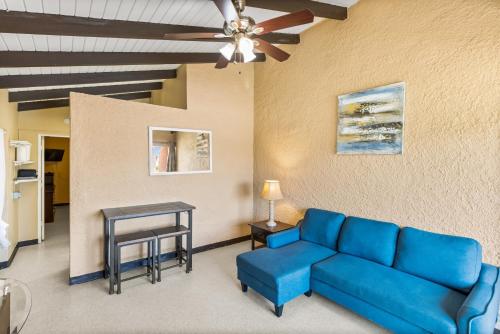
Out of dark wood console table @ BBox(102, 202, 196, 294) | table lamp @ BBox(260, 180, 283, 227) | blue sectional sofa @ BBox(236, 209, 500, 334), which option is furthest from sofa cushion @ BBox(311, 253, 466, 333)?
dark wood console table @ BBox(102, 202, 196, 294)

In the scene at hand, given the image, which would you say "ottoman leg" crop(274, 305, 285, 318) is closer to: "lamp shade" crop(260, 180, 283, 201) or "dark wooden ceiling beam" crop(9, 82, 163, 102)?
"lamp shade" crop(260, 180, 283, 201)

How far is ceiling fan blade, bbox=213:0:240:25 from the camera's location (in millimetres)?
1809

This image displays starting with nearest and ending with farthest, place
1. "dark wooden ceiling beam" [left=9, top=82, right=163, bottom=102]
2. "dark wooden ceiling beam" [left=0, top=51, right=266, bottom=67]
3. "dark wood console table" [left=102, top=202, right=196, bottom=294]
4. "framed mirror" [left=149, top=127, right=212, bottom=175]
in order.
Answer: "dark wooden ceiling beam" [left=0, top=51, right=266, bottom=67], "dark wood console table" [left=102, top=202, right=196, bottom=294], "framed mirror" [left=149, top=127, right=212, bottom=175], "dark wooden ceiling beam" [left=9, top=82, right=163, bottom=102]

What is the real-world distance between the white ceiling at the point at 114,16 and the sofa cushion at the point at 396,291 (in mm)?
2901

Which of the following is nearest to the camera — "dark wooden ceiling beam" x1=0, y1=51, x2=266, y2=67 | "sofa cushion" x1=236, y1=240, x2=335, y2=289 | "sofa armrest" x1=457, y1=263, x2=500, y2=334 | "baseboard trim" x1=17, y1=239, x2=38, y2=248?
"sofa armrest" x1=457, y1=263, x2=500, y2=334

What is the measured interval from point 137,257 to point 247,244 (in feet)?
5.93

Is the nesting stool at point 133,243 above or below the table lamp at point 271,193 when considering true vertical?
below

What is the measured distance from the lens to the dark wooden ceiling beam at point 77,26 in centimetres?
199

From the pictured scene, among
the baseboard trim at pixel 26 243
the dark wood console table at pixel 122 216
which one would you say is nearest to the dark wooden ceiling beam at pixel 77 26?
the dark wood console table at pixel 122 216

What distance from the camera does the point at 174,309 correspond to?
253cm

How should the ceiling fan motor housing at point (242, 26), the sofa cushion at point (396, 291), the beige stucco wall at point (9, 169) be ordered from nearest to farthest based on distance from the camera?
the sofa cushion at point (396, 291)
the ceiling fan motor housing at point (242, 26)
the beige stucco wall at point (9, 169)

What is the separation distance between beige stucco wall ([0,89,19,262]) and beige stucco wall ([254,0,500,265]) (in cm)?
404

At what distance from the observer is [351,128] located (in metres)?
3.09

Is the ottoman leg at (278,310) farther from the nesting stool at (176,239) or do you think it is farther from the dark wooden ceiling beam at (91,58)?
the dark wooden ceiling beam at (91,58)
